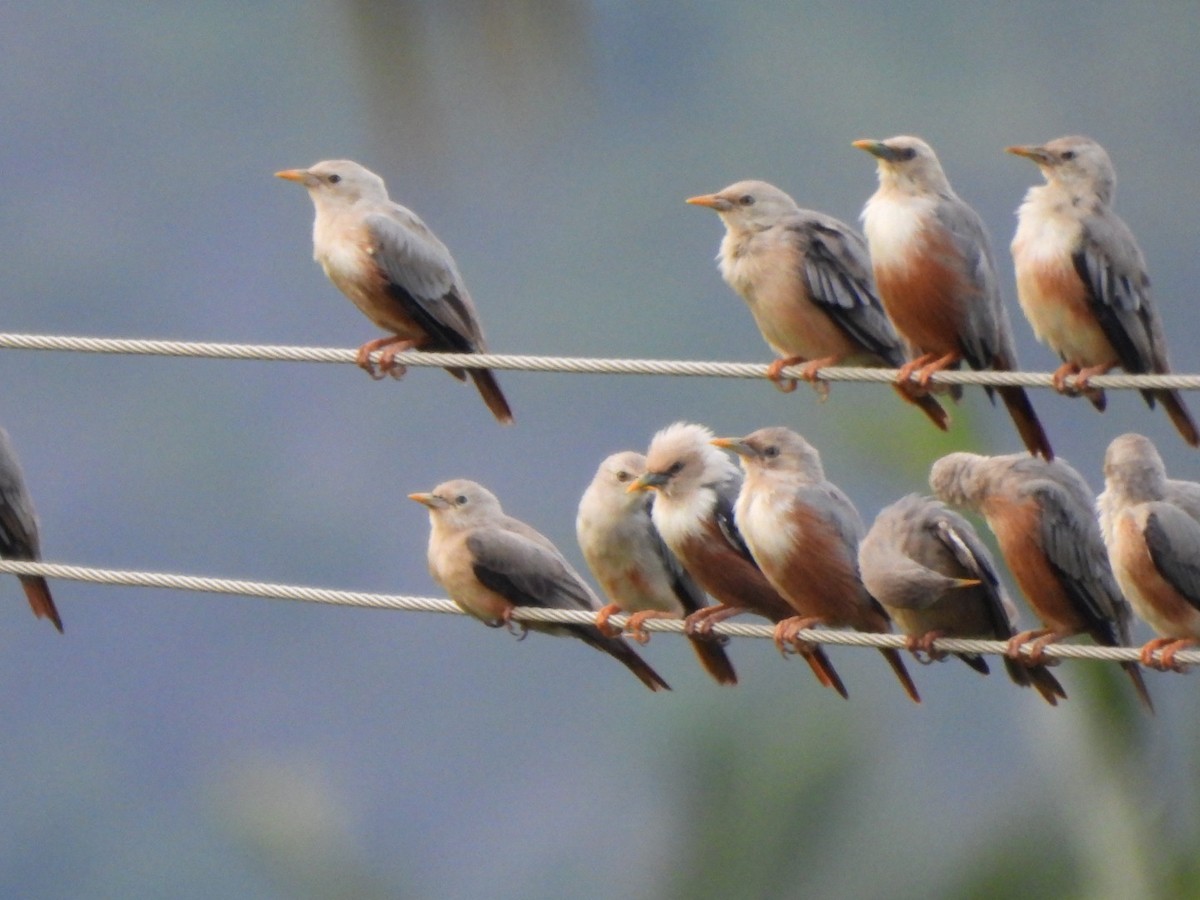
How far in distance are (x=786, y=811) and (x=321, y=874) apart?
169 cm

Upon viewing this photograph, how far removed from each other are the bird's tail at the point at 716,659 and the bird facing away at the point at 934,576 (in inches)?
15.2

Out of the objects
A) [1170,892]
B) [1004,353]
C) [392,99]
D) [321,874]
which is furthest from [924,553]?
[321,874]

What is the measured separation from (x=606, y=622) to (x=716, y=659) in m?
0.33

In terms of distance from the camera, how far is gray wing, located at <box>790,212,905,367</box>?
14.8ft

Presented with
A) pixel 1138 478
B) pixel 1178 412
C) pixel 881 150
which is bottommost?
pixel 1138 478

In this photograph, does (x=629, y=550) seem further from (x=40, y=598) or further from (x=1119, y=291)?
(x=40, y=598)

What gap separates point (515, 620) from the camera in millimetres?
4516

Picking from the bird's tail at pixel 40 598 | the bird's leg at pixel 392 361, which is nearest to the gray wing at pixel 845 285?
the bird's leg at pixel 392 361

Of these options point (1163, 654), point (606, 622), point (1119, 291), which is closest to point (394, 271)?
point (606, 622)

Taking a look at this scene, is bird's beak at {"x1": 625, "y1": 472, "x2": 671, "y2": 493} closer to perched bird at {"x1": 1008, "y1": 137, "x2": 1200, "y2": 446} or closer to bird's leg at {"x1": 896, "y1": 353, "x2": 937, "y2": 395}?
bird's leg at {"x1": 896, "y1": 353, "x2": 937, "y2": 395}

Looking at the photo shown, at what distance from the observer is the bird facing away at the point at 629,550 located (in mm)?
4645

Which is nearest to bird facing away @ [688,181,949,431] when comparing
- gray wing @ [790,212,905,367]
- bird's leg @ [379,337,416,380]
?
gray wing @ [790,212,905,367]

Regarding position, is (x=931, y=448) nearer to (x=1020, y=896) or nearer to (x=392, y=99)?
(x=1020, y=896)

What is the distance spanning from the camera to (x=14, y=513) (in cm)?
495
